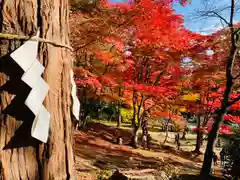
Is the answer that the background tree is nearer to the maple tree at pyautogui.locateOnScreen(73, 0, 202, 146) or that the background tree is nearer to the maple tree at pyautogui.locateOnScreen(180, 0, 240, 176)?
the maple tree at pyautogui.locateOnScreen(180, 0, 240, 176)

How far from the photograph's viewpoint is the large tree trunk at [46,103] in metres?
1.17

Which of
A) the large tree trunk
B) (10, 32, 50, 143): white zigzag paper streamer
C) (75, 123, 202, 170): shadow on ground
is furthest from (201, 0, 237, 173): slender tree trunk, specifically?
(10, 32, 50, 143): white zigzag paper streamer

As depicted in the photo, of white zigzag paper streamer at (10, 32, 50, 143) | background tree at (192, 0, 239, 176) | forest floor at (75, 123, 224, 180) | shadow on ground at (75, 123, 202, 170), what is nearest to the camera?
white zigzag paper streamer at (10, 32, 50, 143)

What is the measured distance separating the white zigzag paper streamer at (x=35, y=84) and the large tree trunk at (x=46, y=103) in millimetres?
47

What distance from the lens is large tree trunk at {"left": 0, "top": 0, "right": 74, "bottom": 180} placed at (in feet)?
3.85

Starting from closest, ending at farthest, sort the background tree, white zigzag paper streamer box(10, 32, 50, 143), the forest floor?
white zigzag paper streamer box(10, 32, 50, 143), the background tree, the forest floor

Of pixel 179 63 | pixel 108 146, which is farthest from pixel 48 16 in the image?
pixel 108 146

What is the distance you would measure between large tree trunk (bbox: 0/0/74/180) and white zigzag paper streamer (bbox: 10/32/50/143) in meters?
0.05

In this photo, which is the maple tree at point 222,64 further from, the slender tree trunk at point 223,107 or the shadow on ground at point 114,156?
the shadow on ground at point 114,156

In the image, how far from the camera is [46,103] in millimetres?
1289

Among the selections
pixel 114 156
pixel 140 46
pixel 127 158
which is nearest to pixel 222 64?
pixel 140 46

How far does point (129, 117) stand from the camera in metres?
21.9

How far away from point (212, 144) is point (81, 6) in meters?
5.59

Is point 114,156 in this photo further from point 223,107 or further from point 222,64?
point 222,64
